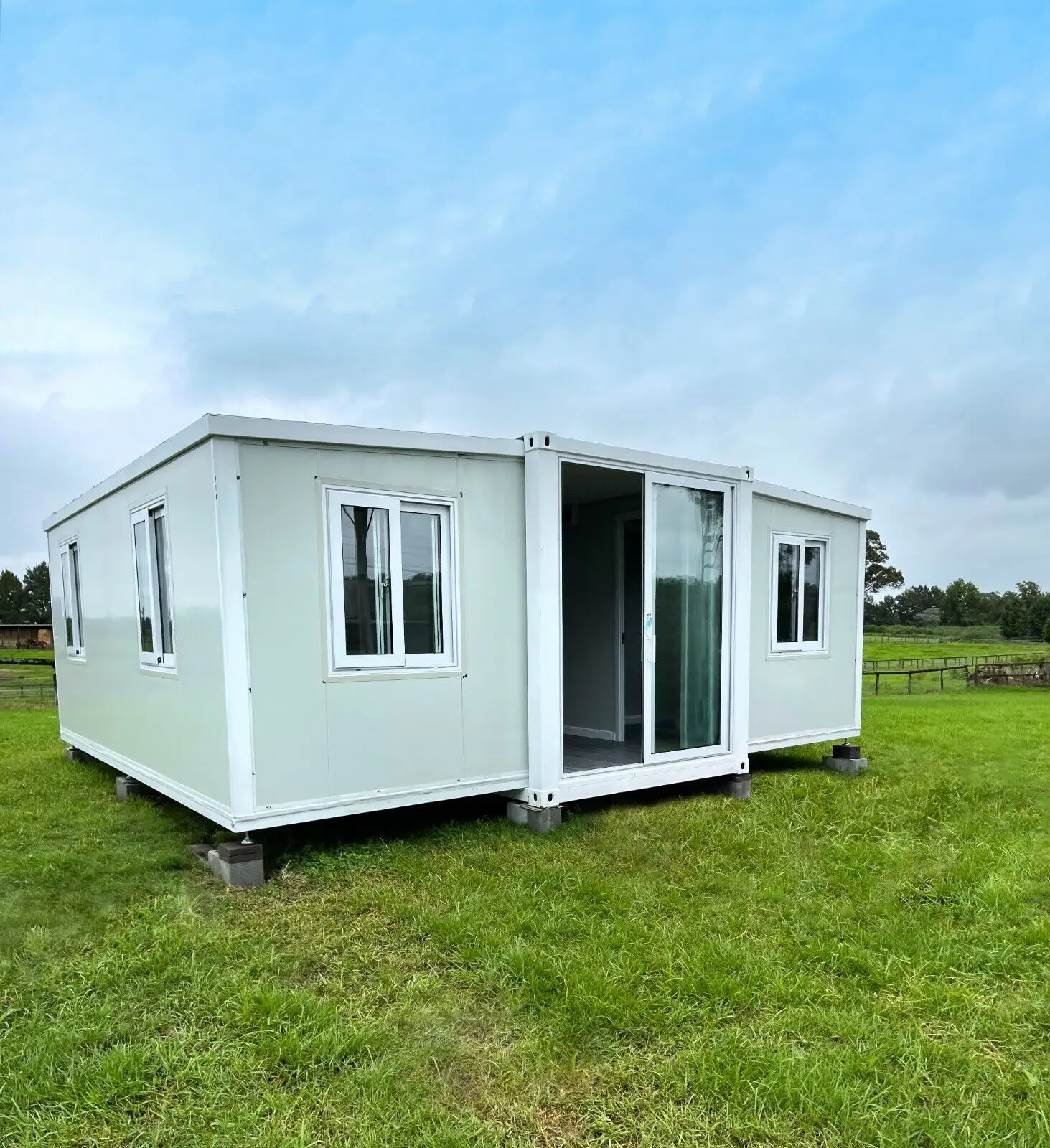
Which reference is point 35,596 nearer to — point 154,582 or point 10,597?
point 10,597

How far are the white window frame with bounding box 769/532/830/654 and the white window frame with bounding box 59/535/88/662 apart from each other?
6.51 meters

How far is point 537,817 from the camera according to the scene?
17.5ft

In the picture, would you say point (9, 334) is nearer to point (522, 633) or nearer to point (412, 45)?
point (412, 45)

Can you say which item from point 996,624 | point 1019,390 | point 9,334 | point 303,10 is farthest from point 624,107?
point 996,624

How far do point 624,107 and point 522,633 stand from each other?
7.41 metres

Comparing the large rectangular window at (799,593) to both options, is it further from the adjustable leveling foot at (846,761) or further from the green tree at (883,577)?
the green tree at (883,577)

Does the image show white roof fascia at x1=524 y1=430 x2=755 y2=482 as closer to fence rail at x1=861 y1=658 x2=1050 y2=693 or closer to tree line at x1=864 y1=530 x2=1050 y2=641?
fence rail at x1=861 y1=658 x2=1050 y2=693

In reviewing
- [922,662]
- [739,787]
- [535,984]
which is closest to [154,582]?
[535,984]

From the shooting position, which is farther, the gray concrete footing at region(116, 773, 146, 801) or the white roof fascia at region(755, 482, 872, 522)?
the white roof fascia at region(755, 482, 872, 522)

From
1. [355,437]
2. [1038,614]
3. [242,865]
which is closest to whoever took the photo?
[242,865]

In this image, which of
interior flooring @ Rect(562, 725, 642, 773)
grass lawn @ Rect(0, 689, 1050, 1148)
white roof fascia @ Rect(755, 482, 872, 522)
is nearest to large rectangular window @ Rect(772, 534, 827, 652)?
white roof fascia @ Rect(755, 482, 872, 522)

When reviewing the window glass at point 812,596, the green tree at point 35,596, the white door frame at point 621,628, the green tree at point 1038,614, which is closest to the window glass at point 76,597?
the white door frame at point 621,628

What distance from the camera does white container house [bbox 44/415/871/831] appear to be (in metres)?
4.44

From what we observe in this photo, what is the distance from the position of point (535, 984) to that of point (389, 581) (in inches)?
98.6
